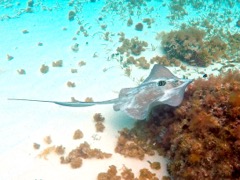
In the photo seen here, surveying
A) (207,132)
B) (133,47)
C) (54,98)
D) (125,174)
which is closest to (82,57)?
(133,47)

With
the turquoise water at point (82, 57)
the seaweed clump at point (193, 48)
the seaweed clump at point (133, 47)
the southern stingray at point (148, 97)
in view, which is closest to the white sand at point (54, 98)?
the turquoise water at point (82, 57)

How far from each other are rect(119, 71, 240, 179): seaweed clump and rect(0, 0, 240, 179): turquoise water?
149cm

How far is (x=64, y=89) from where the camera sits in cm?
1067

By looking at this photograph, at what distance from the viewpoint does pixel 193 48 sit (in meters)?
11.3

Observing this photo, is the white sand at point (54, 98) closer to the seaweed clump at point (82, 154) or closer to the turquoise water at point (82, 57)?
the turquoise water at point (82, 57)

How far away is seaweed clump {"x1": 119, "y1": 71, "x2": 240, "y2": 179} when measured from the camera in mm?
4406

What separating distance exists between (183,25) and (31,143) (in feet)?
39.3

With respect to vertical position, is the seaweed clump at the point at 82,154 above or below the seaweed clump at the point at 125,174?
below

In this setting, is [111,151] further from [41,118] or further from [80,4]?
[80,4]

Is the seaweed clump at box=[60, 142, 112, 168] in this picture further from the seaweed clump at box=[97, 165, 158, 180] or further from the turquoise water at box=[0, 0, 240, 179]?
the seaweed clump at box=[97, 165, 158, 180]

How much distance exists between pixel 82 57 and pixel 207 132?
31.9ft

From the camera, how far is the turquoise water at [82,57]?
8.40 m

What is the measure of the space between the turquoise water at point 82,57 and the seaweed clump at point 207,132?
1494 millimetres

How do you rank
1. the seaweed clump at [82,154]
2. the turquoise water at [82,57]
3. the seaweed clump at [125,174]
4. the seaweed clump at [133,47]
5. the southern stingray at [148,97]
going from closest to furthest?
1. the seaweed clump at [125,174]
2. the southern stingray at [148,97]
3. the seaweed clump at [82,154]
4. the turquoise water at [82,57]
5. the seaweed clump at [133,47]
